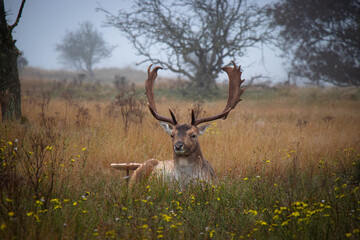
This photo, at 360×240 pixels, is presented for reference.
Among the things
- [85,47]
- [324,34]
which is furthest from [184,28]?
[85,47]

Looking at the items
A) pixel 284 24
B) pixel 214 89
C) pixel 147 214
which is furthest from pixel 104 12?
pixel 147 214

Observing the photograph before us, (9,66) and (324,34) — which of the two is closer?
(9,66)

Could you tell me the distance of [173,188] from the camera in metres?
3.93

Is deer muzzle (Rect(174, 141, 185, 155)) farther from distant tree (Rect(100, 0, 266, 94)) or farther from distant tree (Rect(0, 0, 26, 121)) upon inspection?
distant tree (Rect(100, 0, 266, 94))

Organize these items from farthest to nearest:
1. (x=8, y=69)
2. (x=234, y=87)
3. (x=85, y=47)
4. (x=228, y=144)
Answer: (x=85, y=47), (x=8, y=69), (x=228, y=144), (x=234, y=87)

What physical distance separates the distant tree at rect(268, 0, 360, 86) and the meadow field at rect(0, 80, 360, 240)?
12.0 m

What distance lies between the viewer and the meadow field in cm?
269

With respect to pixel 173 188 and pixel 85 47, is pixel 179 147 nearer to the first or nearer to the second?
pixel 173 188

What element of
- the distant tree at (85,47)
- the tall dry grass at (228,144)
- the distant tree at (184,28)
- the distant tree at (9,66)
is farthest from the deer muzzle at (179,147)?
the distant tree at (85,47)

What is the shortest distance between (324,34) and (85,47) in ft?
145

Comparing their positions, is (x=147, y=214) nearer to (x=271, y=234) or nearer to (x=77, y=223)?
(x=77, y=223)

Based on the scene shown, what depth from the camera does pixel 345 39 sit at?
17609mm

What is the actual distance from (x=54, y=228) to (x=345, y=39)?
67.6 ft

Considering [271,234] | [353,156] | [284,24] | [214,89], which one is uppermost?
[284,24]
